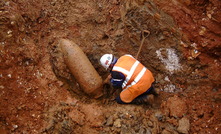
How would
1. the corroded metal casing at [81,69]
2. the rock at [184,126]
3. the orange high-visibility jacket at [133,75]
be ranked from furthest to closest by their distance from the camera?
the corroded metal casing at [81,69] → the orange high-visibility jacket at [133,75] → the rock at [184,126]

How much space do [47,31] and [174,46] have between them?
3106 millimetres

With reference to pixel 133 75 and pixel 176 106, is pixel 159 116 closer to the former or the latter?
pixel 176 106

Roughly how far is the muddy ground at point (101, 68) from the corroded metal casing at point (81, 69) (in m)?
0.30

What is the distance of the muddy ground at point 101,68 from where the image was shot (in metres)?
4.15

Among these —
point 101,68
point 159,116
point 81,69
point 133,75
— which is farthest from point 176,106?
point 81,69

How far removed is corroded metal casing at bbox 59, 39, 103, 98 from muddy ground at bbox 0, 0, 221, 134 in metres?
0.30

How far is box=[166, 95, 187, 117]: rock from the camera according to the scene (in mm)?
4418

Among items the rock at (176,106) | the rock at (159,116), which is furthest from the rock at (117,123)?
the rock at (176,106)

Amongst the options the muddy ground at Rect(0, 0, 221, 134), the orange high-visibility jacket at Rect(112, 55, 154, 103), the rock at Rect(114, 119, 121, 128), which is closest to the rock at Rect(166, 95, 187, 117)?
the muddy ground at Rect(0, 0, 221, 134)

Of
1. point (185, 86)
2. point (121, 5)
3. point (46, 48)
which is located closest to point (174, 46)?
point (185, 86)

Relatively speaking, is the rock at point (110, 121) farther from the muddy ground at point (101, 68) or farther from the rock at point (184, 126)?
the rock at point (184, 126)

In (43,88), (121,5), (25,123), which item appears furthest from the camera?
(121,5)

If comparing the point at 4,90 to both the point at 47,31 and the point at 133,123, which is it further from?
the point at 133,123

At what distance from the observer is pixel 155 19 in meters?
4.80
